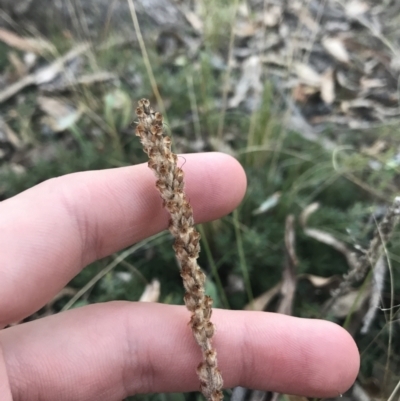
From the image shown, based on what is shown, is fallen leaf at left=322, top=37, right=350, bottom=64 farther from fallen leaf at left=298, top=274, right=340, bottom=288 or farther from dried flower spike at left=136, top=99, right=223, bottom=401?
dried flower spike at left=136, top=99, right=223, bottom=401

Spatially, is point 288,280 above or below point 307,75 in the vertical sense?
below

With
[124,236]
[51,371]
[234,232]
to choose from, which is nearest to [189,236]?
[124,236]

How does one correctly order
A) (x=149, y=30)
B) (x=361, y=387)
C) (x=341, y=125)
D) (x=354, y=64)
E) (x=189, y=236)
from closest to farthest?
(x=189, y=236) → (x=361, y=387) → (x=341, y=125) → (x=354, y=64) → (x=149, y=30)

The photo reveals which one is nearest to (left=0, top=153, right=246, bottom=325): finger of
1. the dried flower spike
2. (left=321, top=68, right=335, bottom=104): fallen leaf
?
the dried flower spike

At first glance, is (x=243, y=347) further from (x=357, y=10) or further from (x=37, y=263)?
(x=357, y=10)

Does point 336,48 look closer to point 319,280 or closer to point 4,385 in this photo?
point 319,280

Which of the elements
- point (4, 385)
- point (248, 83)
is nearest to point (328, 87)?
point (248, 83)
